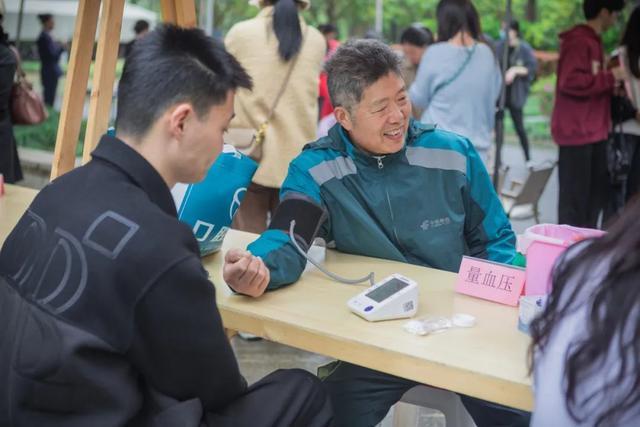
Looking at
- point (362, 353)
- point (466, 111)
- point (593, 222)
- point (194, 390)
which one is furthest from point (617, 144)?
point (194, 390)

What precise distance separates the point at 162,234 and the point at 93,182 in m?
0.19

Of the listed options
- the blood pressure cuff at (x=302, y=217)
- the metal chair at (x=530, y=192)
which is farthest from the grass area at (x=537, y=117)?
the blood pressure cuff at (x=302, y=217)

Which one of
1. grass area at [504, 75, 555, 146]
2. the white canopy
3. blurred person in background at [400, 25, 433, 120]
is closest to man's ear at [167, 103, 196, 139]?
blurred person in background at [400, 25, 433, 120]

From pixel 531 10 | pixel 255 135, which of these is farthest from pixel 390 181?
pixel 531 10

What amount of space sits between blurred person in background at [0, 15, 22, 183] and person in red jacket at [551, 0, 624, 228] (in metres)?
3.16

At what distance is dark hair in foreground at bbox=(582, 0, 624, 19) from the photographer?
4.86 meters

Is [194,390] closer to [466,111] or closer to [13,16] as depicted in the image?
[466,111]

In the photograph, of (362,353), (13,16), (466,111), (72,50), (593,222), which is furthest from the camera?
(13,16)

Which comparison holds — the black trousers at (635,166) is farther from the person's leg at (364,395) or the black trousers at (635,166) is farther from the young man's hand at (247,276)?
the young man's hand at (247,276)

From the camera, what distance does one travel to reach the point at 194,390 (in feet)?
5.08

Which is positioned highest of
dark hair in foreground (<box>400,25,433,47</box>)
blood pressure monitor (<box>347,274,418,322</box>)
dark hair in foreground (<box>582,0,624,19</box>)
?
dark hair in foreground (<box>582,0,624,19</box>)

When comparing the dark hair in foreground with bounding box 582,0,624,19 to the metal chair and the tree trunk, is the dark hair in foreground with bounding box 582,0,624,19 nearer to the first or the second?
the metal chair

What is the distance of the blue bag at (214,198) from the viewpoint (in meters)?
2.37

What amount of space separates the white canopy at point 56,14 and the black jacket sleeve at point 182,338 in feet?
33.9
